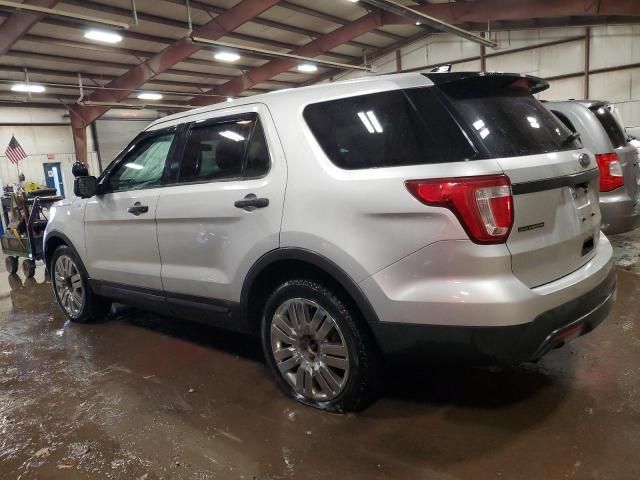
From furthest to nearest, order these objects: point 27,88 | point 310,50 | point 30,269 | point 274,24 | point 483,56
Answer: point 483,56, point 310,50, point 27,88, point 274,24, point 30,269

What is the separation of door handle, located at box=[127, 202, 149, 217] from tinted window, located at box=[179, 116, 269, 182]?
39 cm

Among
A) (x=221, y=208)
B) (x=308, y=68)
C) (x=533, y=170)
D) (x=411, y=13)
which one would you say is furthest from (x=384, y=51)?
(x=533, y=170)

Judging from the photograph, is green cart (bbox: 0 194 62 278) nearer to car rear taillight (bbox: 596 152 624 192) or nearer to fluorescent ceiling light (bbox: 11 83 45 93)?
car rear taillight (bbox: 596 152 624 192)

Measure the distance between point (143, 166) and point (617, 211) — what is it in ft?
13.6

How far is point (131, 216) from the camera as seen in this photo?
3.48 m

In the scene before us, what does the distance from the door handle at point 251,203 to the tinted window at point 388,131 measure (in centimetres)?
44

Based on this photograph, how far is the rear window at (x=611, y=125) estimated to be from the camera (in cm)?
463

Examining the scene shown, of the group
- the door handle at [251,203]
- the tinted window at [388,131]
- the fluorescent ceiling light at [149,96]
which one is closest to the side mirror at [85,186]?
the door handle at [251,203]

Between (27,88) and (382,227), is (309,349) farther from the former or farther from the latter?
(27,88)

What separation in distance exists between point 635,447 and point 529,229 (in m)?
1.08

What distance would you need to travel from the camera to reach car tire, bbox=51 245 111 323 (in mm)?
4258

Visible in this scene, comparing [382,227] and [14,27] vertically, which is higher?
[14,27]

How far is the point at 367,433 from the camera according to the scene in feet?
7.75

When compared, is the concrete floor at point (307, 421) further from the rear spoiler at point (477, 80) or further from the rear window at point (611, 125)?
the rear window at point (611, 125)
